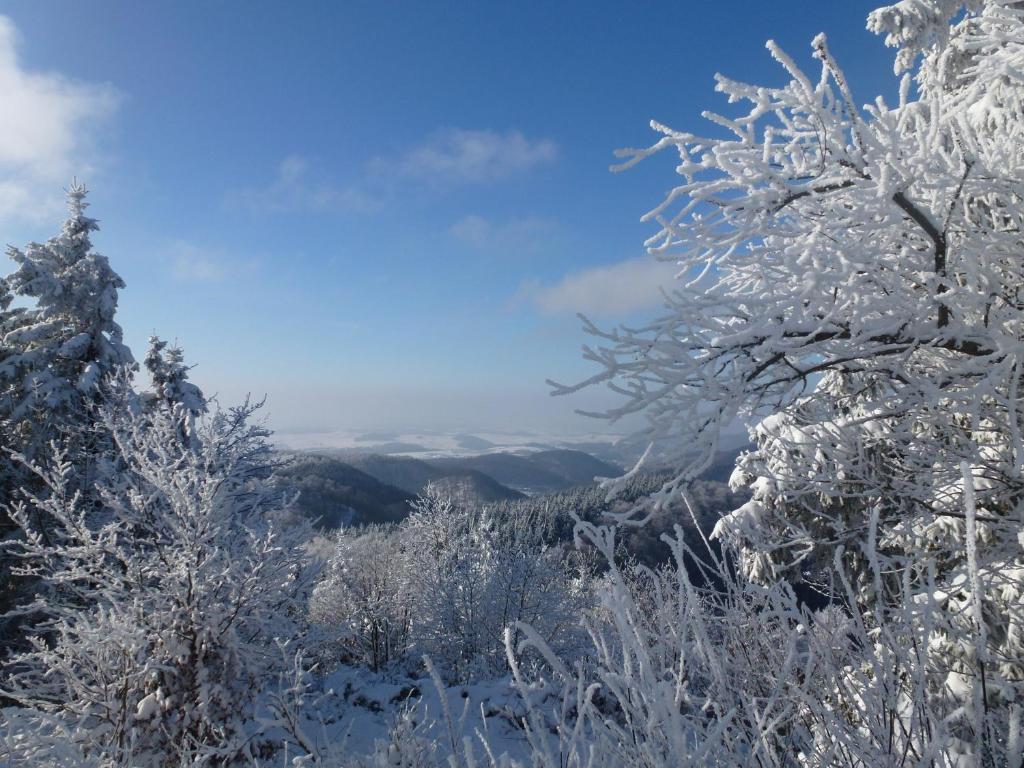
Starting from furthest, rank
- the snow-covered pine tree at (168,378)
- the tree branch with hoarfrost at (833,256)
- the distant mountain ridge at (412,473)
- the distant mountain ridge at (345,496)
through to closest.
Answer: the distant mountain ridge at (412,473) < the distant mountain ridge at (345,496) < the snow-covered pine tree at (168,378) < the tree branch with hoarfrost at (833,256)

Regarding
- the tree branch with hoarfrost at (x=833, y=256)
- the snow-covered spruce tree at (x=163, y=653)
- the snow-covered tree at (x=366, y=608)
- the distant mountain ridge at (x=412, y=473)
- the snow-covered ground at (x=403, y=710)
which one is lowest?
the distant mountain ridge at (x=412, y=473)

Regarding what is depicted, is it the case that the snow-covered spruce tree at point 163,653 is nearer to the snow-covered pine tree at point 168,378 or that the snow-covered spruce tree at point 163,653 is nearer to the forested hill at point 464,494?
the forested hill at point 464,494

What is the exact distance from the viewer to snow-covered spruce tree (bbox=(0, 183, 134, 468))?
12938 mm

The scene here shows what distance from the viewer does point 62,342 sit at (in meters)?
14.1

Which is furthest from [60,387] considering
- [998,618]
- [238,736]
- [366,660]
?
[998,618]

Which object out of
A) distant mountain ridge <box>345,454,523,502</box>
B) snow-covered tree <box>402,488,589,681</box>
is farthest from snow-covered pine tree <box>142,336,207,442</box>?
distant mountain ridge <box>345,454,523,502</box>

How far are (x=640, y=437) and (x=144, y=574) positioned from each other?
313 inches

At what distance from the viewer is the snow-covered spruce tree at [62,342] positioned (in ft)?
42.4

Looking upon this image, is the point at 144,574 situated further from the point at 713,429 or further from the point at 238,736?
the point at 713,429

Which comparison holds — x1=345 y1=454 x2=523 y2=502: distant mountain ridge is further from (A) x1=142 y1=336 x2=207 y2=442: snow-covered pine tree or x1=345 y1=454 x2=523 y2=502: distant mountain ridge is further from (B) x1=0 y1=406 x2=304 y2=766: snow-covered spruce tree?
(B) x1=0 y1=406 x2=304 y2=766: snow-covered spruce tree

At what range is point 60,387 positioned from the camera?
43.0ft

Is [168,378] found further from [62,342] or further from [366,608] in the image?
[366,608]

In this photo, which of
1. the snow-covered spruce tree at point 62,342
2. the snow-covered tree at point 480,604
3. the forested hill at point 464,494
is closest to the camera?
the snow-covered spruce tree at point 62,342

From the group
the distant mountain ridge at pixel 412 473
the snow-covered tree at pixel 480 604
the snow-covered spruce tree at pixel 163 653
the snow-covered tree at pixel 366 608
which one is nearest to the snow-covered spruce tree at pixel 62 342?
the snow-covered spruce tree at pixel 163 653
